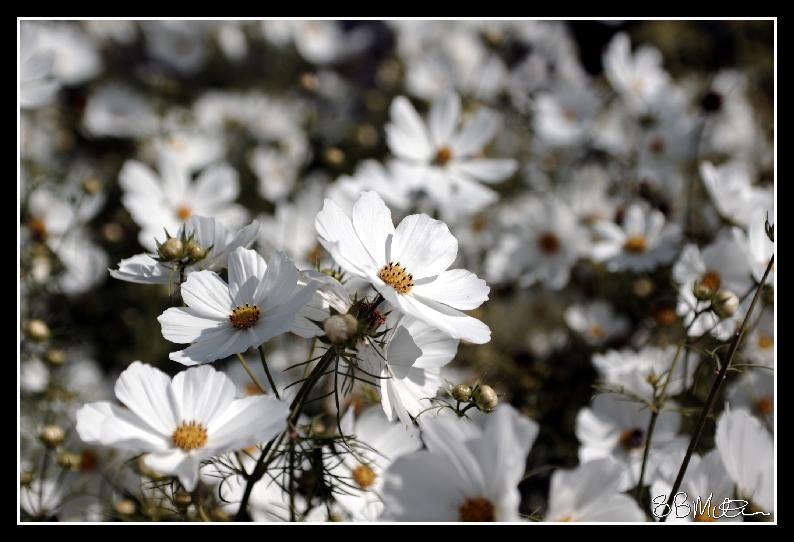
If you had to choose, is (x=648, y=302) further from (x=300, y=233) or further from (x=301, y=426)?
(x=301, y=426)

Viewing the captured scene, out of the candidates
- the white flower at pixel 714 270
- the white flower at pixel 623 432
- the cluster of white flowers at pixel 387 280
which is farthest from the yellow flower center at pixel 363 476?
the white flower at pixel 714 270

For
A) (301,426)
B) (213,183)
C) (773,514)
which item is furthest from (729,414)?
(213,183)

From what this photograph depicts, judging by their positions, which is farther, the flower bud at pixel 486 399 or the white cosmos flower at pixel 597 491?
the flower bud at pixel 486 399

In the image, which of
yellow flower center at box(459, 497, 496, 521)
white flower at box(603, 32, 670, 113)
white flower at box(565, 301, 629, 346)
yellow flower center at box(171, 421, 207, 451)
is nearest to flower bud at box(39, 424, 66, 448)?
yellow flower center at box(171, 421, 207, 451)

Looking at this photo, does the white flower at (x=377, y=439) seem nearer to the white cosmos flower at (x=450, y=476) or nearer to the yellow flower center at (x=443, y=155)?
the white cosmos flower at (x=450, y=476)

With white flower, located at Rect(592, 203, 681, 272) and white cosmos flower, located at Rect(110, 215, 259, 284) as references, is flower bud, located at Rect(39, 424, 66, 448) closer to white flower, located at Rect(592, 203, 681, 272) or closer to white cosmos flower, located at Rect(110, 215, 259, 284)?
white cosmos flower, located at Rect(110, 215, 259, 284)

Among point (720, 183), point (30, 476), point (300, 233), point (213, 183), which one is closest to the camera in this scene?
point (30, 476)
